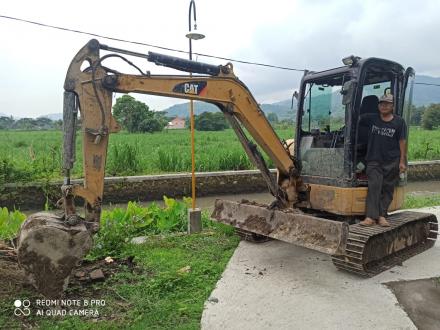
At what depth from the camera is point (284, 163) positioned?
6.13 metres

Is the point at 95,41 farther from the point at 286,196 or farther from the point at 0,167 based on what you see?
the point at 0,167

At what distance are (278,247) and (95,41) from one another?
3.93 meters

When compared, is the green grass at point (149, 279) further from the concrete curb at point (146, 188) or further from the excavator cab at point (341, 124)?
the concrete curb at point (146, 188)

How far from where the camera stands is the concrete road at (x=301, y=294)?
13.4 feet

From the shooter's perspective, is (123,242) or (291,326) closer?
(291,326)

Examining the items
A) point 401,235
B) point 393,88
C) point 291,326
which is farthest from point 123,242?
point 393,88

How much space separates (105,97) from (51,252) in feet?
5.41

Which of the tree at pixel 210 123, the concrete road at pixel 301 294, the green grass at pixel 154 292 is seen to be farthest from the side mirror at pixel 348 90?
the tree at pixel 210 123

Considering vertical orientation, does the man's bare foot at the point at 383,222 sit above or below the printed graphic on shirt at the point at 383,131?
below

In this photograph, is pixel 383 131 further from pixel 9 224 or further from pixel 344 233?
pixel 9 224

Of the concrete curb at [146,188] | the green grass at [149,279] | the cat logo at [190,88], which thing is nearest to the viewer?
the green grass at [149,279]

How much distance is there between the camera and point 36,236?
3840mm

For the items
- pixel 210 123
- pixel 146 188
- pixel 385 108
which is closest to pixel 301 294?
pixel 385 108

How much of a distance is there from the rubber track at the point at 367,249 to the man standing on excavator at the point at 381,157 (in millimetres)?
199
